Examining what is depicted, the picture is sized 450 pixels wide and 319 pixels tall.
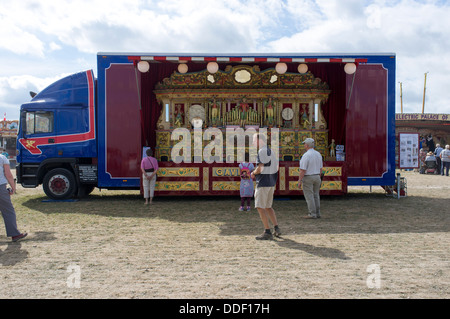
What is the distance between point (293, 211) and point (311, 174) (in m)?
1.38

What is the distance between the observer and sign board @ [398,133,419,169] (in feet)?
38.3

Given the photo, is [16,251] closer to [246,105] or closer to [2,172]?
[2,172]

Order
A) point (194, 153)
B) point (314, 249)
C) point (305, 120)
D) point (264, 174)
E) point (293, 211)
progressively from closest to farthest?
point (314, 249), point (264, 174), point (293, 211), point (194, 153), point (305, 120)

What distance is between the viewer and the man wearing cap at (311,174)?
7.73 meters

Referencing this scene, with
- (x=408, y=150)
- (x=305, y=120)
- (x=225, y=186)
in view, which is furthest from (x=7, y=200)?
(x=408, y=150)

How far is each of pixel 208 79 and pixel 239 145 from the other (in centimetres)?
228

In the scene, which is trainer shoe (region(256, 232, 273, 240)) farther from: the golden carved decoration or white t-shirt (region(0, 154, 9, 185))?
the golden carved decoration

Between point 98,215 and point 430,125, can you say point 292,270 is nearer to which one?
point 98,215

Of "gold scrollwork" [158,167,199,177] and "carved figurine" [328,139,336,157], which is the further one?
"carved figurine" [328,139,336,157]

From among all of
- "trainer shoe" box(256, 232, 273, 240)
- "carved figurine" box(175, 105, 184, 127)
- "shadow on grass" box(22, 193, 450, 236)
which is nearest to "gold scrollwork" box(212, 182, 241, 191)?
"shadow on grass" box(22, 193, 450, 236)

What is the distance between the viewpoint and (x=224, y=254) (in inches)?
206

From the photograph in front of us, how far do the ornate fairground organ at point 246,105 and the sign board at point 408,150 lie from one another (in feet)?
7.62

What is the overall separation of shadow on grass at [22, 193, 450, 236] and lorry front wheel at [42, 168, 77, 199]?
0.40 metres

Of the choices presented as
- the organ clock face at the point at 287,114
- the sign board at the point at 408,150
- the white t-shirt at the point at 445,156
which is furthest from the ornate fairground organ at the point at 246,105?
the white t-shirt at the point at 445,156
